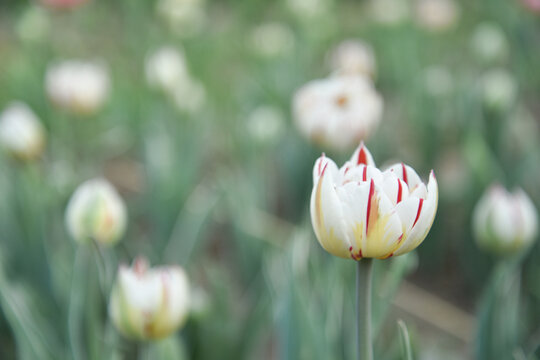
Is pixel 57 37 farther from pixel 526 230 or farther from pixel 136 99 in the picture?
pixel 526 230

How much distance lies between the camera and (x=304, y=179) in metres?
1.24

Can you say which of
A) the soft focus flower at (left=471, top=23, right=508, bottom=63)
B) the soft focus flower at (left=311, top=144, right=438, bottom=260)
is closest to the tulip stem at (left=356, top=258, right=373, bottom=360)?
the soft focus flower at (left=311, top=144, right=438, bottom=260)

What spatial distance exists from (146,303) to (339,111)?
0.40 m

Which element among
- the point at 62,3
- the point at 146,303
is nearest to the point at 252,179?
the point at 146,303

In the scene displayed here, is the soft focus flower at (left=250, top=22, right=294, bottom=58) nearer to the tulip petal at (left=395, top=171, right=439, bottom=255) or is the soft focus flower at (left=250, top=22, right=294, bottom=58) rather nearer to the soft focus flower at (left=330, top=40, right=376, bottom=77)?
the soft focus flower at (left=330, top=40, right=376, bottom=77)

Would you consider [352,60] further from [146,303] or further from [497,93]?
[146,303]

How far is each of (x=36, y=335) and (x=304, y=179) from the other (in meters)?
0.69

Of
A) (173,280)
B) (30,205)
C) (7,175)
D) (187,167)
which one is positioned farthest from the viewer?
(187,167)

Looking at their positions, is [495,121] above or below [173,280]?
below

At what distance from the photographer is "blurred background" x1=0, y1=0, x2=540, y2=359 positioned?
734mm

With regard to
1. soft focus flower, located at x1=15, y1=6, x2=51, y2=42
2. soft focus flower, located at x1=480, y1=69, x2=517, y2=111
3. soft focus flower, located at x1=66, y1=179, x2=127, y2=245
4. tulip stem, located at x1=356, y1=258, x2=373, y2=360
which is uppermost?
tulip stem, located at x1=356, y1=258, x2=373, y2=360

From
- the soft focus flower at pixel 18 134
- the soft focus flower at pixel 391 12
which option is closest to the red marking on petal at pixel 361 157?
the soft focus flower at pixel 18 134

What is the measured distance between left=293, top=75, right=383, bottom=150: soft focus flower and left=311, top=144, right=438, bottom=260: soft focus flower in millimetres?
435

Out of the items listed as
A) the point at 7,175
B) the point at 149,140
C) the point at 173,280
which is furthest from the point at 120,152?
the point at 173,280
